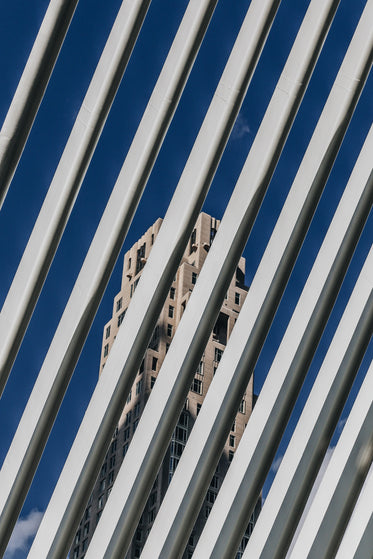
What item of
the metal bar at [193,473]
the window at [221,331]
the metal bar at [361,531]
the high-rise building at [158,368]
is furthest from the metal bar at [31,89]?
the window at [221,331]

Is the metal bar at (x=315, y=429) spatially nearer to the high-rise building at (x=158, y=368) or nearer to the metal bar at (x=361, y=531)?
the metal bar at (x=361, y=531)

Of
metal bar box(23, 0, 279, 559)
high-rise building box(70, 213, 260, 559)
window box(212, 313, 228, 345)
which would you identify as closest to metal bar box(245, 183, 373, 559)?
metal bar box(23, 0, 279, 559)

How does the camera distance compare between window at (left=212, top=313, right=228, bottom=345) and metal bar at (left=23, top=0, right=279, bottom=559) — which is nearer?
metal bar at (left=23, top=0, right=279, bottom=559)

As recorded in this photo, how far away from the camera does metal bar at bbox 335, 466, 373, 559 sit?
9.40 feet

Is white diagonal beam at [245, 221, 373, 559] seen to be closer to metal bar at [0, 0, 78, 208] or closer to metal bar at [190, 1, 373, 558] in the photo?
metal bar at [190, 1, 373, 558]

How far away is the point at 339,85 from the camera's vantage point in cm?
308

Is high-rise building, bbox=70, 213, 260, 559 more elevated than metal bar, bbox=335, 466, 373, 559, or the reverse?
metal bar, bbox=335, 466, 373, 559

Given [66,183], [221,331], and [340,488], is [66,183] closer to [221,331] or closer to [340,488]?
[340,488]

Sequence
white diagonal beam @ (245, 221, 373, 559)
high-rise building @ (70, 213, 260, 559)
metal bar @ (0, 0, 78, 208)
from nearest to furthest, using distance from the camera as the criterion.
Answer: metal bar @ (0, 0, 78, 208), white diagonal beam @ (245, 221, 373, 559), high-rise building @ (70, 213, 260, 559)

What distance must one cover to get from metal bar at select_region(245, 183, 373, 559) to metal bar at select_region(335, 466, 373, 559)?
0.90 feet

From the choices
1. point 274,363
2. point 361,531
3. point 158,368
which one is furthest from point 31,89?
point 158,368

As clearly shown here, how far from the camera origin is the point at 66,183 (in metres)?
2.71

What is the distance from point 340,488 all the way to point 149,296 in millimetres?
919

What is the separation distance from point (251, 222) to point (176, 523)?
1.04m
